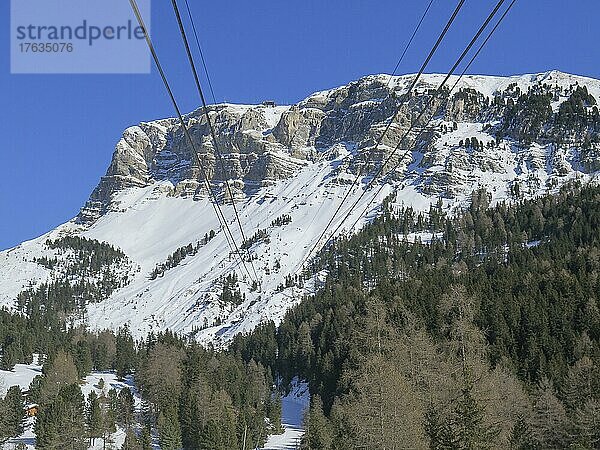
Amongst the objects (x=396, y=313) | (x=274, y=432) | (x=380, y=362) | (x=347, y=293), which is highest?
(x=347, y=293)

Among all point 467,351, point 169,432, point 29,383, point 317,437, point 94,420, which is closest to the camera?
point 467,351

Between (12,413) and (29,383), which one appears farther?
(29,383)

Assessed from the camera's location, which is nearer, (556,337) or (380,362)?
(380,362)

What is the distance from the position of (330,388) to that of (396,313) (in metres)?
14.4

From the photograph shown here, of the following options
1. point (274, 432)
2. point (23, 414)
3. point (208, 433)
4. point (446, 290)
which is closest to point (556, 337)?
point (446, 290)

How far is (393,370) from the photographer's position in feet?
145

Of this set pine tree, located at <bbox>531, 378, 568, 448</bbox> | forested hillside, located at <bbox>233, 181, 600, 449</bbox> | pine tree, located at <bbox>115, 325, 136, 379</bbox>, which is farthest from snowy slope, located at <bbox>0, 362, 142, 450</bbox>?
pine tree, located at <bbox>531, 378, 568, 448</bbox>

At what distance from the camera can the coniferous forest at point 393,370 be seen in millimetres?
44281

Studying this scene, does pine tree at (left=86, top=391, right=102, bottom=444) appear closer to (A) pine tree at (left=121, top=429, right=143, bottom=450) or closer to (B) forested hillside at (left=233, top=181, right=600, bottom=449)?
(A) pine tree at (left=121, top=429, right=143, bottom=450)

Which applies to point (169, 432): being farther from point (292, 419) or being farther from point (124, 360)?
point (124, 360)

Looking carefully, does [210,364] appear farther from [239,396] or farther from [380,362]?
[380,362]

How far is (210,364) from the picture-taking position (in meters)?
117

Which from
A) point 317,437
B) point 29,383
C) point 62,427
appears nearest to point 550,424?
point 317,437

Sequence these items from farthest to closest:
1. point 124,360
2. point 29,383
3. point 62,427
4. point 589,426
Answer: point 124,360
point 29,383
point 62,427
point 589,426
